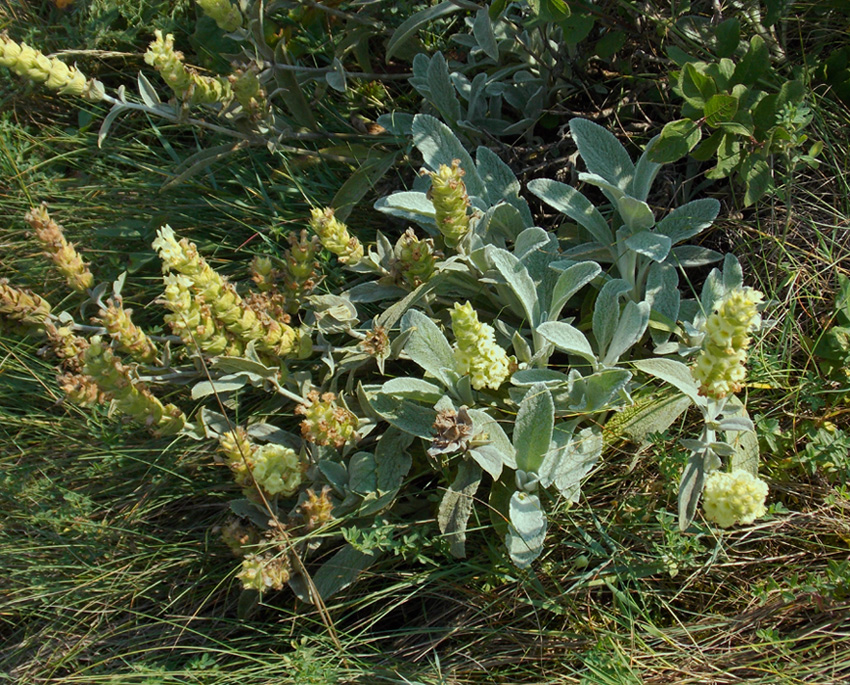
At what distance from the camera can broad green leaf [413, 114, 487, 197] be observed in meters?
2.16

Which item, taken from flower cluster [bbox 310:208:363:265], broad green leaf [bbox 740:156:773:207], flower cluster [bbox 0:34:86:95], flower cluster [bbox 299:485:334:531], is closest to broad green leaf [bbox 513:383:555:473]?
flower cluster [bbox 299:485:334:531]

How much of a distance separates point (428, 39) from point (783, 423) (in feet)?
5.90

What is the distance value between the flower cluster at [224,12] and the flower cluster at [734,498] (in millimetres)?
1790

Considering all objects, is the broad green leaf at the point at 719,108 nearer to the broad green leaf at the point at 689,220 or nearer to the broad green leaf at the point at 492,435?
the broad green leaf at the point at 689,220

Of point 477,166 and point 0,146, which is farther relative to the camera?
point 0,146

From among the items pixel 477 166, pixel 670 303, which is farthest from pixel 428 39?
pixel 670 303

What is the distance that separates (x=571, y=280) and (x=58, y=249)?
1334mm

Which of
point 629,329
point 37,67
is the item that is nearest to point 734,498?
point 629,329

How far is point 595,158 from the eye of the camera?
2092 mm

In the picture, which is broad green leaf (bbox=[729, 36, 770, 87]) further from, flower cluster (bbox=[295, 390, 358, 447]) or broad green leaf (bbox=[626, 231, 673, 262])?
flower cluster (bbox=[295, 390, 358, 447])

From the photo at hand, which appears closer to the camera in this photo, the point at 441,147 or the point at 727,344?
the point at 727,344

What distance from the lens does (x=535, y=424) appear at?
179 centimetres

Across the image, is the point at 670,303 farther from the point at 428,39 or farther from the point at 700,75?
the point at 428,39

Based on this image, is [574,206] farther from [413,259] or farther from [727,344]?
[727,344]
